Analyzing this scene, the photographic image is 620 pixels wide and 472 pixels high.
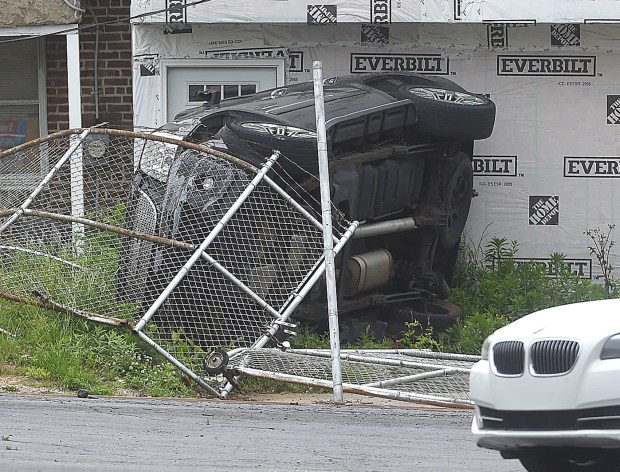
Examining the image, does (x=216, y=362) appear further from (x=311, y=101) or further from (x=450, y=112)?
(x=450, y=112)

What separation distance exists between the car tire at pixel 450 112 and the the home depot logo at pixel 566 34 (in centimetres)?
175

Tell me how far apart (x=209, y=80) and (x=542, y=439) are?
893 cm

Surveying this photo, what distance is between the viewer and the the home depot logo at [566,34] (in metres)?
12.8

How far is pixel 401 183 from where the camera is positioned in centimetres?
1056

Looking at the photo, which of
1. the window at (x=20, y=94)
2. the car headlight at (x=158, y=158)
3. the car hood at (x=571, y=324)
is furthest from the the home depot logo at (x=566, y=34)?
the car hood at (x=571, y=324)

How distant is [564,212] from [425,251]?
254 cm

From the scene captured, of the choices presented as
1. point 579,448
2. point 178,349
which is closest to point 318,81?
point 178,349

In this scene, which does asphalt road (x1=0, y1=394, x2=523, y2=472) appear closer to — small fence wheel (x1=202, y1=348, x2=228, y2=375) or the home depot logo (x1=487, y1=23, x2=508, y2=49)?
small fence wheel (x1=202, y1=348, x2=228, y2=375)

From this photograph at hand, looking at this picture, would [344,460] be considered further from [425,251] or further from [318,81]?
[425,251]

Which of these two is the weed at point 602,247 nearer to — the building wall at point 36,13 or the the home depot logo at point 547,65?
the the home depot logo at point 547,65

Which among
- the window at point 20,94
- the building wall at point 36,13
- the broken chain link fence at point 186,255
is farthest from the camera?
the window at point 20,94

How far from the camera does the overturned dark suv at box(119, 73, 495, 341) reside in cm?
953

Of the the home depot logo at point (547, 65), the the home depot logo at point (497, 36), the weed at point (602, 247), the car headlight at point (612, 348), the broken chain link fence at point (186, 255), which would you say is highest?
the the home depot logo at point (497, 36)

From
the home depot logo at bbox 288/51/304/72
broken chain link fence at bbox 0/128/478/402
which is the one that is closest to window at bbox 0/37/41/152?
the home depot logo at bbox 288/51/304/72
